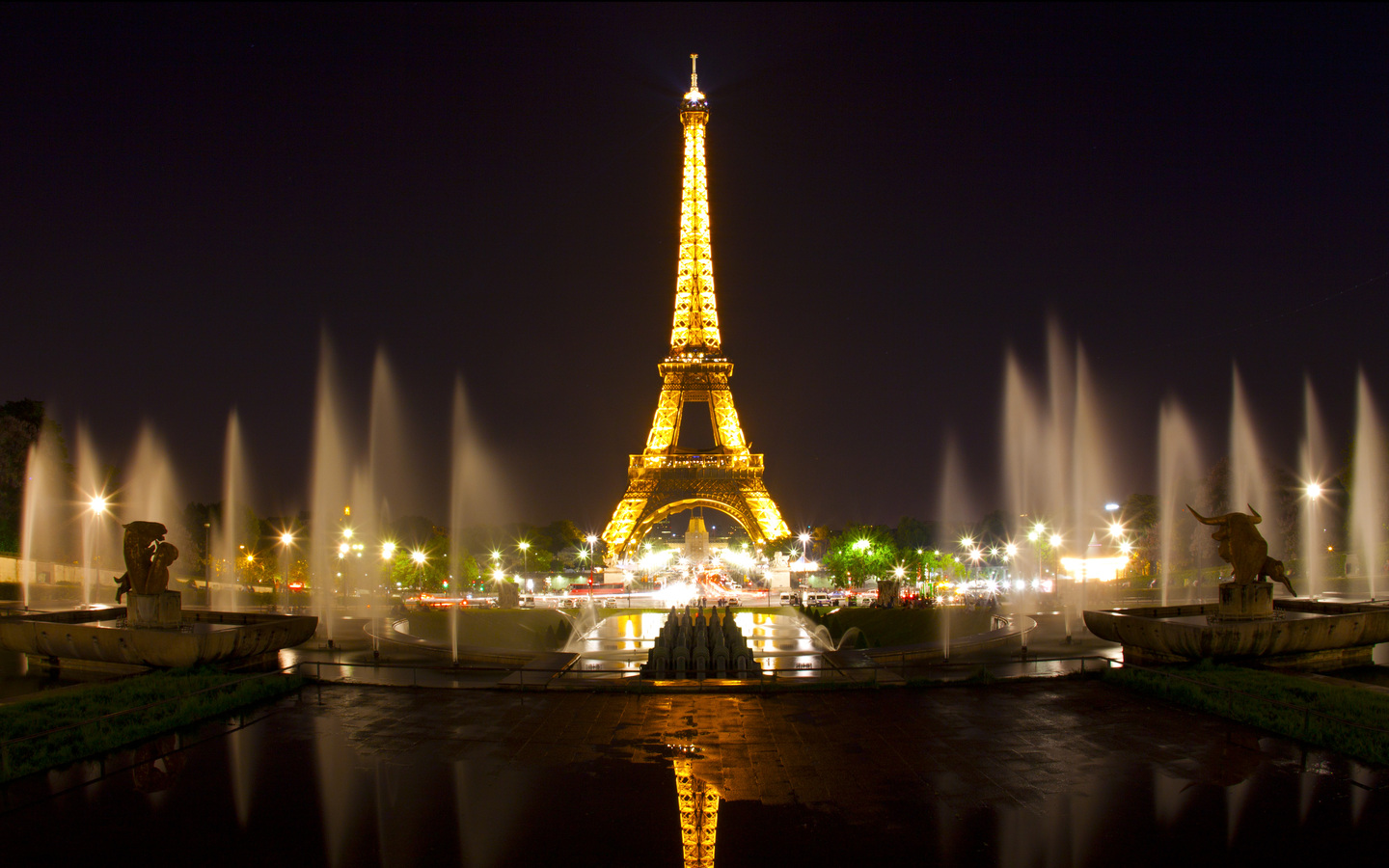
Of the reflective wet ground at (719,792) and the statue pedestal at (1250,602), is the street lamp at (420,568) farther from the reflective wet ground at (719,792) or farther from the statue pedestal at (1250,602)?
the statue pedestal at (1250,602)

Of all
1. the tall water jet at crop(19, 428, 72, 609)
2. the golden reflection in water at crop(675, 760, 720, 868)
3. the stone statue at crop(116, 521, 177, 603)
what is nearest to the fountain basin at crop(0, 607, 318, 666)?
the stone statue at crop(116, 521, 177, 603)

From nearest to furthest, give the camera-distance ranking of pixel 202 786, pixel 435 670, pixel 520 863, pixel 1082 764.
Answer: pixel 520 863 < pixel 202 786 < pixel 1082 764 < pixel 435 670

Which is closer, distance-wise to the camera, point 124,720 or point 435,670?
point 124,720

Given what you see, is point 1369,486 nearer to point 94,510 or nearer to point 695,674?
point 695,674

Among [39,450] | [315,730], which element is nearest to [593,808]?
[315,730]

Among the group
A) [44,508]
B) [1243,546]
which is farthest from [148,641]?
[44,508]

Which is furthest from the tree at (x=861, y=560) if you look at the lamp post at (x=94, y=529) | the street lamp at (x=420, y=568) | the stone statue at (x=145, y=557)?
the stone statue at (x=145, y=557)

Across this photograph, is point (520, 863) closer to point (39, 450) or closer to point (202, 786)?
point (202, 786)
